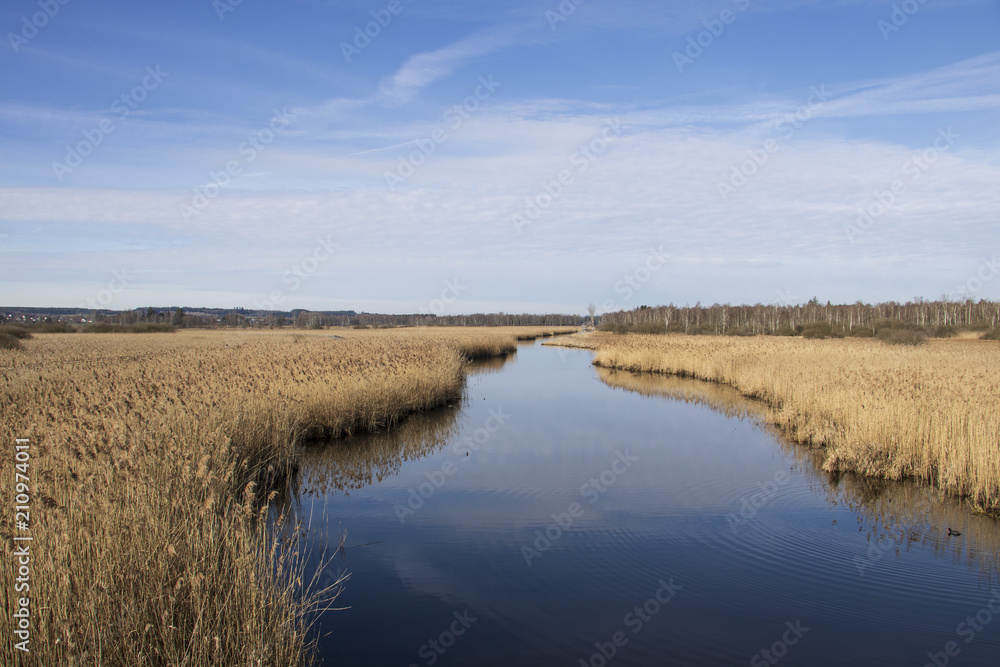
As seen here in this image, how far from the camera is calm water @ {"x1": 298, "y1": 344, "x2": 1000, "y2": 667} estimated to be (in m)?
5.03

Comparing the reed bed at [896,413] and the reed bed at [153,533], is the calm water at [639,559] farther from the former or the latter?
the reed bed at [153,533]

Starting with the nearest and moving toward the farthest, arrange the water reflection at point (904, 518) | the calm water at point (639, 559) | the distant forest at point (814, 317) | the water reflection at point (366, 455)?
the calm water at point (639, 559) < the water reflection at point (904, 518) < the water reflection at point (366, 455) < the distant forest at point (814, 317)

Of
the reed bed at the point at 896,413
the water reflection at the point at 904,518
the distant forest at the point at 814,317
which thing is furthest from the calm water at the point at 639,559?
the distant forest at the point at 814,317

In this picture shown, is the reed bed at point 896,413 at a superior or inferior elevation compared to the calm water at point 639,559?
superior

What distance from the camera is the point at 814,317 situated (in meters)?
85.7

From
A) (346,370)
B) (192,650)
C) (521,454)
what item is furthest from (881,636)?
(346,370)

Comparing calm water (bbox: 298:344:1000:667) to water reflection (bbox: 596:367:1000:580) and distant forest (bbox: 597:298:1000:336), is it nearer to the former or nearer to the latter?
water reflection (bbox: 596:367:1000:580)

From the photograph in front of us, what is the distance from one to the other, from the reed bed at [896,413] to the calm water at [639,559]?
493mm

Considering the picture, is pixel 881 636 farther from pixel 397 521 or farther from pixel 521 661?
pixel 397 521

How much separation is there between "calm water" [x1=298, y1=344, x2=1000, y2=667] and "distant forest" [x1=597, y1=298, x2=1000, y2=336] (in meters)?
42.8

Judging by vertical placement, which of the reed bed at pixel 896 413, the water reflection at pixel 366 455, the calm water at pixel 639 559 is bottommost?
the calm water at pixel 639 559

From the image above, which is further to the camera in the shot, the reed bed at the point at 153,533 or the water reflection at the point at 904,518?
the water reflection at the point at 904,518

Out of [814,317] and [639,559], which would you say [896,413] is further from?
[814,317]

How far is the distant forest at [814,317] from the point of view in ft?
177
